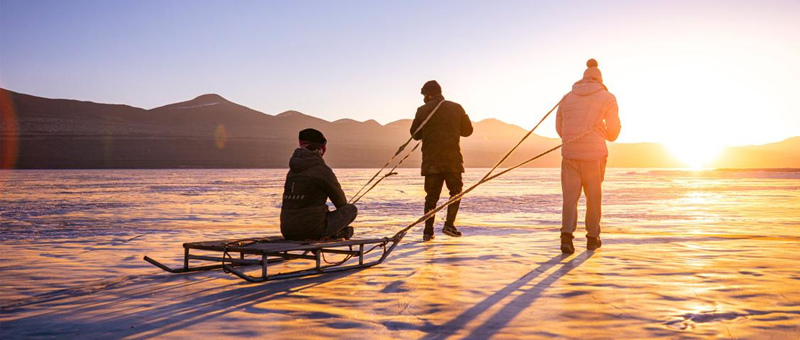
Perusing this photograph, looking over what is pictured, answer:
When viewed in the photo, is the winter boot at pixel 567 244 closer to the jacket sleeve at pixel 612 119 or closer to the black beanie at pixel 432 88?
the jacket sleeve at pixel 612 119

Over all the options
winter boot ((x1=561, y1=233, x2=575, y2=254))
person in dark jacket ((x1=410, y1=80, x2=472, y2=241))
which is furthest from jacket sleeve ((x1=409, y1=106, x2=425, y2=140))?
winter boot ((x1=561, y1=233, x2=575, y2=254))

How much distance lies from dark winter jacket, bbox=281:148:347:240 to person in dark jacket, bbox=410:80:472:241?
3.04 metres

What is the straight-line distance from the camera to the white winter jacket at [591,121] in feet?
24.4

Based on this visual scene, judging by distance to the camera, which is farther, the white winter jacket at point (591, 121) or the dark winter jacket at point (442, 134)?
the dark winter jacket at point (442, 134)

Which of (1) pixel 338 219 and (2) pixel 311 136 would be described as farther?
(1) pixel 338 219

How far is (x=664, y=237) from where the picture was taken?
8859mm

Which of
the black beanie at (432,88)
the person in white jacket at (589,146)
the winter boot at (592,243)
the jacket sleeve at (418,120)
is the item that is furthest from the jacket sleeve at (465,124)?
the winter boot at (592,243)

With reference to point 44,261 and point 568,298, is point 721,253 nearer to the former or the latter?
point 568,298

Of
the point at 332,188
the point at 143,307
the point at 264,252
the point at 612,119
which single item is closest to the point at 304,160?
the point at 332,188

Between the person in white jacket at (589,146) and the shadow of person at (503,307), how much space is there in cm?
123

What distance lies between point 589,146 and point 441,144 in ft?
7.45

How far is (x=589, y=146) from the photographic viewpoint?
7441 millimetres

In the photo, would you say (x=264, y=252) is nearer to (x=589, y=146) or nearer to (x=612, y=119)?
(x=589, y=146)

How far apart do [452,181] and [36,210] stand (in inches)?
371
